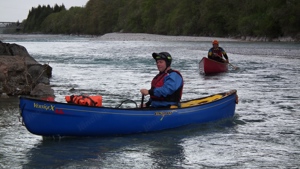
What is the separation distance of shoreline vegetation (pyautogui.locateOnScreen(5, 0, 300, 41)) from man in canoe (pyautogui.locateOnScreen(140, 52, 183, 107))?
58.6 metres

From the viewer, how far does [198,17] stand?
10050cm

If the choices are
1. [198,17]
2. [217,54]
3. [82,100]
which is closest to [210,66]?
[217,54]

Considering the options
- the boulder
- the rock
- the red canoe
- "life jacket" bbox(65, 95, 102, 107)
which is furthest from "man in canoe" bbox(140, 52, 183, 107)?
the red canoe

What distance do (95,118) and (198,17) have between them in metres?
92.1

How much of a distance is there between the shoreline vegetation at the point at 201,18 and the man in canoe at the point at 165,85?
5857 cm

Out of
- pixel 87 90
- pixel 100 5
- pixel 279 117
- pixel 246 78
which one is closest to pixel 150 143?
pixel 279 117

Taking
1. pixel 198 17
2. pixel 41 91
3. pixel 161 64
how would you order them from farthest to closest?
pixel 198 17
pixel 41 91
pixel 161 64

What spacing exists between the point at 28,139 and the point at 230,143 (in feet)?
12.6

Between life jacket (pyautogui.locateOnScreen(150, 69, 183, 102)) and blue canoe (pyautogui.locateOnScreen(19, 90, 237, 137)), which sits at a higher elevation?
life jacket (pyautogui.locateOnScreen(150, 69, 183, 102))

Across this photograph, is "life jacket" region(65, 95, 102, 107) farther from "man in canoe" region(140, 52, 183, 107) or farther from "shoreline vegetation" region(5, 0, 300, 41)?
"shoreline vegetation" region(5, 0, 300, 41)

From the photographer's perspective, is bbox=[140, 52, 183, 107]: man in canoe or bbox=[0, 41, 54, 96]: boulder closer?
bbox=[140, 52, 183, 107]: man in canoe

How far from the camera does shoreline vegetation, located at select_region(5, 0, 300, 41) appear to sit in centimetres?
7123

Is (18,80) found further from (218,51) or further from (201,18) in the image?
(201,18)

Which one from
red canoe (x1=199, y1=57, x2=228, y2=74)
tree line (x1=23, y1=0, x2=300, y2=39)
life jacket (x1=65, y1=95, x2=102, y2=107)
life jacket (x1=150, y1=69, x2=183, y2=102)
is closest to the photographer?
life jacket (x1=65, y1=95, x2=102, y2=107)
